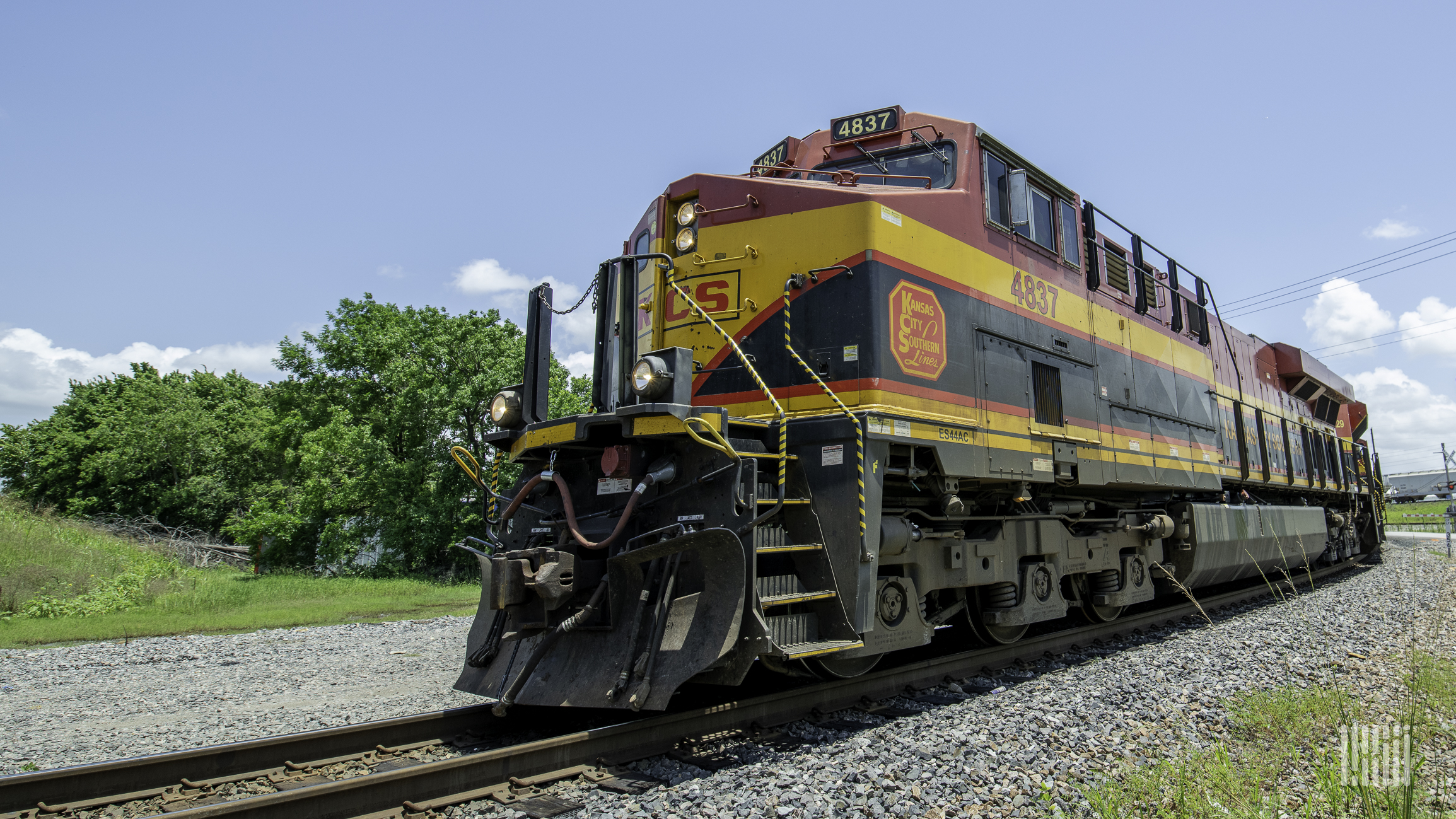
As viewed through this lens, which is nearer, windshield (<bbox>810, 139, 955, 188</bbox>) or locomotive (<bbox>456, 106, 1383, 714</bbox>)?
locomotive (<bbox>456, 106, 1383, 714</bbox>)

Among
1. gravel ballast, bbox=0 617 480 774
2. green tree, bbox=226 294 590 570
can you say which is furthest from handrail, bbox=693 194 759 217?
green tree, bbox=226 294 590 570

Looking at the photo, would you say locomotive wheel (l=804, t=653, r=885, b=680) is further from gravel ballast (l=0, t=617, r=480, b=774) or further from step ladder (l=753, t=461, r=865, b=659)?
gravel ballast (l=0, t=617, r=480, b=774)

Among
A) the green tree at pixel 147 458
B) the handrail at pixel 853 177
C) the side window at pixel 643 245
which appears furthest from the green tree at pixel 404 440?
the handrail at pixel 853 177

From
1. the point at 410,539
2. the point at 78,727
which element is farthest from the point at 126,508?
the point at 78,727

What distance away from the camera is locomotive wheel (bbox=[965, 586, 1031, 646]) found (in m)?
6.46

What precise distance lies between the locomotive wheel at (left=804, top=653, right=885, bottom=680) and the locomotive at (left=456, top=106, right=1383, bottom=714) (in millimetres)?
22

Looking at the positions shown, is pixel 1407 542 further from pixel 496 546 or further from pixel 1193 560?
pixel 496 546

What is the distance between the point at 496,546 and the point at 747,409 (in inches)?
74.9

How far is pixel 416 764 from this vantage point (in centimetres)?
395

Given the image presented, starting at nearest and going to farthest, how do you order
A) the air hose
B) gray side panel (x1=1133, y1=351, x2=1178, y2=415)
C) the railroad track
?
1. the railroad track
2. the air hose
3. gray side panel (x1=1133, y1=351, x2=1178, y2=415)

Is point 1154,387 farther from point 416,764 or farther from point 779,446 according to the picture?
point 416,764

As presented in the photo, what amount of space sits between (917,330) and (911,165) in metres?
1.55

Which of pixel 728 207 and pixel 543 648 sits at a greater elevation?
pixel 728 207

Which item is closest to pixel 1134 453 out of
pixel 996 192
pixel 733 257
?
pixel 996 192
